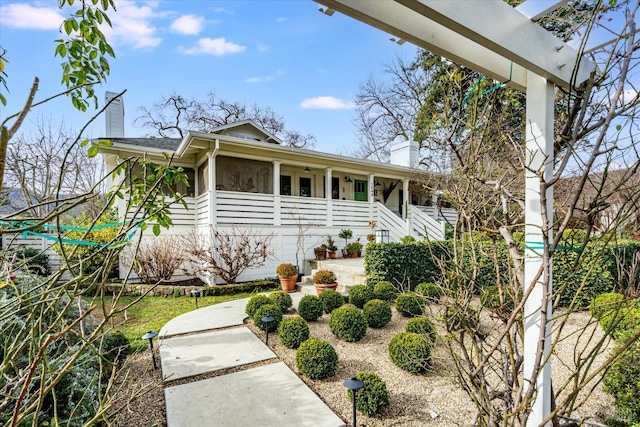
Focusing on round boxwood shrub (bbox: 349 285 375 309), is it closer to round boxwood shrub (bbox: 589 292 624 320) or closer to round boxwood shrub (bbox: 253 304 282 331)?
round boxwood shrub (bbox: 253 304 282 331)

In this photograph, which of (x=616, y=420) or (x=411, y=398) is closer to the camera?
(x=616, y=420)

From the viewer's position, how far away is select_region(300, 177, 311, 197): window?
1280 cm

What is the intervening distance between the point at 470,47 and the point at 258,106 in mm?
24053

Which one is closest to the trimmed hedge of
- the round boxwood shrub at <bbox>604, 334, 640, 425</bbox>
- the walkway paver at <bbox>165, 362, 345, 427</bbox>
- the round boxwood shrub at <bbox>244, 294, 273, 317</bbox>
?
the round boxwood shrub at <bbox>244, 294, 273, 317</bbox>

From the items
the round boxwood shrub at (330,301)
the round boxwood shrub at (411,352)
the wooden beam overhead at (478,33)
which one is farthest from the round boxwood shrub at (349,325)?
the wooden beam overhead at (478,33)

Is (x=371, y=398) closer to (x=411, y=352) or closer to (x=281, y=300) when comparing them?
(x=411, y=352)

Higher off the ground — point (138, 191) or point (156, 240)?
point (138, 191)

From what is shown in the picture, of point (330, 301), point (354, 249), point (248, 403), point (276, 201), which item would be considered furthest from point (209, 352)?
point (354, 249)

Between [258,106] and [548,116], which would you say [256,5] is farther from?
[258,106]

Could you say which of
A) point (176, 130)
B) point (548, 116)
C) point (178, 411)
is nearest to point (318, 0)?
point (548, 116)

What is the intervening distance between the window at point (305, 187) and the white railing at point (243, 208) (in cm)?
331

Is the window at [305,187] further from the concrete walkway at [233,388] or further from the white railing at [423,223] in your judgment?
the concrete walkway at [233,388]

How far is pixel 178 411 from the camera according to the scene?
2.74 meters

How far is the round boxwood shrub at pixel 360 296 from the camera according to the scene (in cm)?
557
